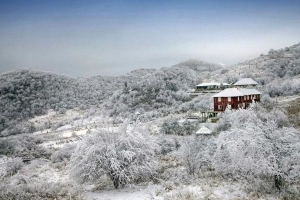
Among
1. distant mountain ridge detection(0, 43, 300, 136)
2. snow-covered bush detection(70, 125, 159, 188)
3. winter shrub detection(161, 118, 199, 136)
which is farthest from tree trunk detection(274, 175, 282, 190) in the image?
distant mountain ridge detection(0, 43, 300, 136)

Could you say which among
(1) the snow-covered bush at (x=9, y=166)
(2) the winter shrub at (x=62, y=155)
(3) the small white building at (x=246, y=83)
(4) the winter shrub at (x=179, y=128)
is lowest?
(2) the winter shrub at (x=62, y=155)

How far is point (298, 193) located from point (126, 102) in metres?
62.6

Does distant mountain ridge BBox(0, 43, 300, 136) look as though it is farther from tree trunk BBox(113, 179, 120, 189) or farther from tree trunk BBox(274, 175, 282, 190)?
tree trunk BBox(113, 179, 120, 189)

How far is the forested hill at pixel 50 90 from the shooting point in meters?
74.6

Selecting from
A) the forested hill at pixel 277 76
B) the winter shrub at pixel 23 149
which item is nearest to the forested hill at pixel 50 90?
the forested hill at pixel 277 76

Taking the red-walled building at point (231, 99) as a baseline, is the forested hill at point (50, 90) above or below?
below

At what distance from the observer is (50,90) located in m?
90.8

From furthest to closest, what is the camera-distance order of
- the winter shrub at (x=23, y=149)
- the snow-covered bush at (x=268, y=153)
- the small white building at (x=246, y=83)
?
the small white building at (x=246, y=83) → the winter shrub at (x=23, y=149) → the snow-covered bush at (x=268, y=153)

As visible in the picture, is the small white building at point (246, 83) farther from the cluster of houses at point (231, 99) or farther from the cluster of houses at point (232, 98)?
the cluster of houses at point (231, 99)

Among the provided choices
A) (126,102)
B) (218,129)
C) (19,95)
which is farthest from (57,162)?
(19,95)

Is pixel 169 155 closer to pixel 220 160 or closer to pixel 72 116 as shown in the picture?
pixel 220 160

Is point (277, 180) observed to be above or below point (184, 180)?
above

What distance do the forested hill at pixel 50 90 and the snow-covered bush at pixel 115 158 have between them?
48.8 meters

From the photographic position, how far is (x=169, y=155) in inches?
1117
